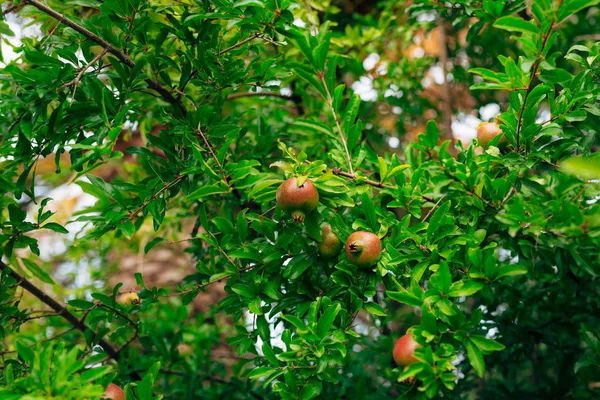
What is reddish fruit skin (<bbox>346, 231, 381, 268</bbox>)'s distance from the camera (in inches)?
38.4

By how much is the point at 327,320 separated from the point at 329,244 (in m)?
0.17

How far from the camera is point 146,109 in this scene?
169cm

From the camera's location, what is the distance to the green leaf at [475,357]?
86cm

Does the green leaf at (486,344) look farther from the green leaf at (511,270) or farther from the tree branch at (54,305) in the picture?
the tree branch at (54,305)

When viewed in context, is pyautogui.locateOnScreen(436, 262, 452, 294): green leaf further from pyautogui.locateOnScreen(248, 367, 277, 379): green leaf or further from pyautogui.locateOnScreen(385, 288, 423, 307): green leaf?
pyautogui.locateOnScreen(248, 367, 277, 379): green leaf

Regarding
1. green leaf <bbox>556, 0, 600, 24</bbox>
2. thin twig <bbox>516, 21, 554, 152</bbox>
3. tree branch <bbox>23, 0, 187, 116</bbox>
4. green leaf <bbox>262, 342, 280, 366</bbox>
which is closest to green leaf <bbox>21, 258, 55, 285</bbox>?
tree branch <bbox>23, 0, 187, 116</bbox>

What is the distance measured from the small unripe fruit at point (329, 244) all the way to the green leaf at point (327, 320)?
14 cm

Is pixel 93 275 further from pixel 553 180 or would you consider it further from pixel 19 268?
pixel 553 180

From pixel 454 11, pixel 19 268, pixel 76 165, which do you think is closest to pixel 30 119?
pixel 76 165

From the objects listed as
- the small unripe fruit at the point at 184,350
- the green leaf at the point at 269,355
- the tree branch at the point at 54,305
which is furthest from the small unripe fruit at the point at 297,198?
the small unripe fruit at the point at 184,350

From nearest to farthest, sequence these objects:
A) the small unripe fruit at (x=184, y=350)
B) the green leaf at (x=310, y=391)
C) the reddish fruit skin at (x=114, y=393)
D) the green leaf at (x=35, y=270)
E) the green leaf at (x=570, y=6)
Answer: the green leaf at (x=570, y=6) < the green leaf at (x=310, y=391) < the reddish fruit skin at (x=114, y=393) < the green leaf at (x=35, y=270) < the small unripe fruit at (x=184, y=350)

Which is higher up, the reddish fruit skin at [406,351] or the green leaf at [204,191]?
the green leaf at [204,191]

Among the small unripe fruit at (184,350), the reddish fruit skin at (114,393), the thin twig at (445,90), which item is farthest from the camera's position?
the thin twig at (445,90)

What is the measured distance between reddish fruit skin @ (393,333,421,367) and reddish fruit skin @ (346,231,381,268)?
0.14m
